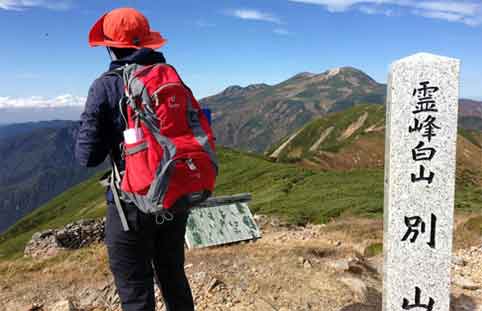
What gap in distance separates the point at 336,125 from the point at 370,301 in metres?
104

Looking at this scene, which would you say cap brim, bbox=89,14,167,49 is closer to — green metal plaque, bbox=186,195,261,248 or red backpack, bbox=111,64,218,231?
red backpack, bbox=111,64,218,231

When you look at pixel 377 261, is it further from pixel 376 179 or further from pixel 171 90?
pixel 376 179

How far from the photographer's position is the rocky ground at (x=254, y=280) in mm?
6570

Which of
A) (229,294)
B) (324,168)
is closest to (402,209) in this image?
(229,294)

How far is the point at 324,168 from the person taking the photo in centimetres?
4766

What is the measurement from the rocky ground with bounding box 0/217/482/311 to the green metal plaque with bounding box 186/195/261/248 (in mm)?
346

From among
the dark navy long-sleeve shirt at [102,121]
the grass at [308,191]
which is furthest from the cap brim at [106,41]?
the grass at [308,191]

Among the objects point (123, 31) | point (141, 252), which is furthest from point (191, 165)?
point (123, 31)

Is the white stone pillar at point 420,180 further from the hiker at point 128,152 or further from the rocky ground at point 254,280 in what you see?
the hiker at point 128,152

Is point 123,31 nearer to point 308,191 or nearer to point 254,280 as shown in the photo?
point 254,280

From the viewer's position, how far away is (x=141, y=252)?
3.64 metres

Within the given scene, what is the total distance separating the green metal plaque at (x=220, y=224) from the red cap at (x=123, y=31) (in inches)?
299

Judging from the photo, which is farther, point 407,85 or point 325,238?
point 325,238

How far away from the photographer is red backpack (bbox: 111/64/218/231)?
3326 millimetres
